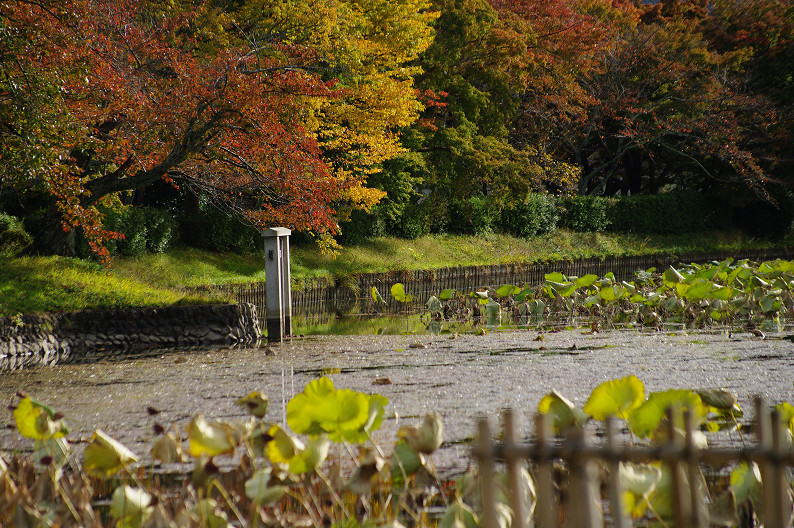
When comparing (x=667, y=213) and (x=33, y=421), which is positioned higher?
(x=667, y=213)

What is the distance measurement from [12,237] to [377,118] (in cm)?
627

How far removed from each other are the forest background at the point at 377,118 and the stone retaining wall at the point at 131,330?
4.52 feet

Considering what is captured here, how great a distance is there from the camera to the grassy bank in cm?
885

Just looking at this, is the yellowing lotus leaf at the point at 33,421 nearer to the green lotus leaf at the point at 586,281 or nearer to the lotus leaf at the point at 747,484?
the lotus leaf at the point at 747,484

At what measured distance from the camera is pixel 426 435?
234 centimetres

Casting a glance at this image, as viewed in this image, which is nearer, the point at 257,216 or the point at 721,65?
the point at 257,216

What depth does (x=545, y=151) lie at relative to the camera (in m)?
22.9

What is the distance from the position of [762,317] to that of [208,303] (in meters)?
6.56

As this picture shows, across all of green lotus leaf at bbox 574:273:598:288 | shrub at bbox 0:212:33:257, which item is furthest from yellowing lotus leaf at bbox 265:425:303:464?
shrub at bbox 0:212:33:257

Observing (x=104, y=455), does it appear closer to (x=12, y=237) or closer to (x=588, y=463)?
(x=588, y=463)

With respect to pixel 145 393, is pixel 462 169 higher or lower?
higher

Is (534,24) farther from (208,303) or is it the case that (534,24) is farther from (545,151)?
(208,303)

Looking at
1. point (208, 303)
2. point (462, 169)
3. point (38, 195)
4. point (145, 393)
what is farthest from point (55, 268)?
point (462, 169)

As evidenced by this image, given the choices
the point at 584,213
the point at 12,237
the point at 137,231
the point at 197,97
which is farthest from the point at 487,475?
the point at 584,213
